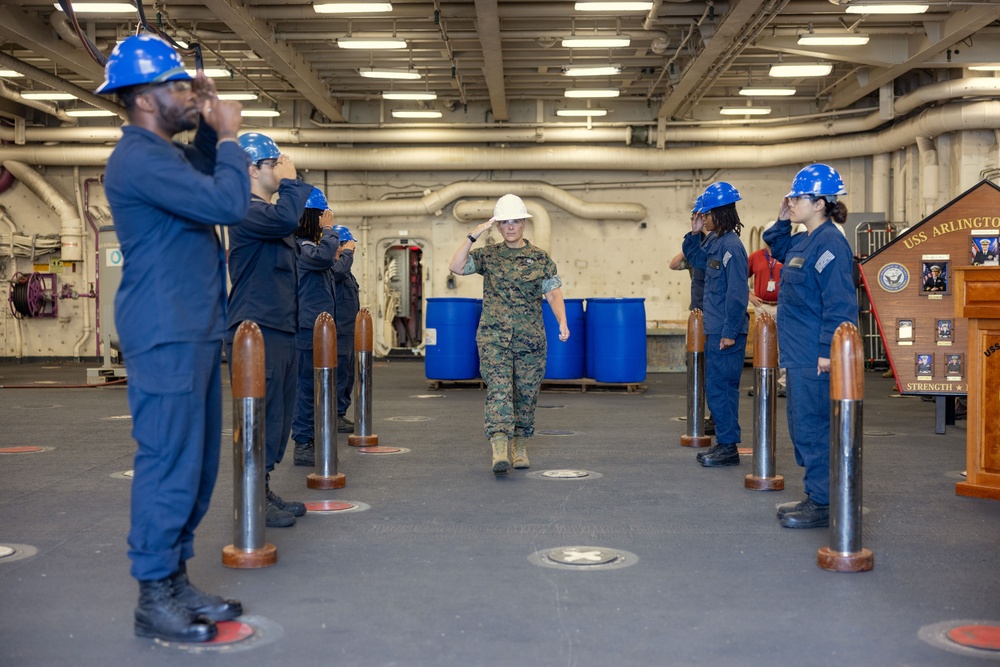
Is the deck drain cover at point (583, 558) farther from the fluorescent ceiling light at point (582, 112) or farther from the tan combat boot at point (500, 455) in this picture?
the fluorescent ceiling light at point (582, 112)

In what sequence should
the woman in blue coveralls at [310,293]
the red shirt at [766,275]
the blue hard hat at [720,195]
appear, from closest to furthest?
1. the woman in blue coveralls at [310,293]
2. the blue hard hat at [720,195]
3. the red shirt at [766,275]

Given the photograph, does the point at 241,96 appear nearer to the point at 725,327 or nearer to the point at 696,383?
the point at 696,383

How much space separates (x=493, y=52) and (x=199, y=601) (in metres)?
12.4

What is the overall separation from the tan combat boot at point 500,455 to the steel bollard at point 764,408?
157 cm

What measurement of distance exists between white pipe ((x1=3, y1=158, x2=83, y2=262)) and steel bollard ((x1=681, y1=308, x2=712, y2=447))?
16.2 metres

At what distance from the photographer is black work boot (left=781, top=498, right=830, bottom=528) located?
16.6ft

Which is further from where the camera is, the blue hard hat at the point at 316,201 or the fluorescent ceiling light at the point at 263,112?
the fluorescent ceiling light at the point at 263,112

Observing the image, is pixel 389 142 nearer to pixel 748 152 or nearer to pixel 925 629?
pixel 748 152

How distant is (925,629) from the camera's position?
347cm

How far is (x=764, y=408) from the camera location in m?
6.27

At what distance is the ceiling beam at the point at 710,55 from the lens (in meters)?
12.2

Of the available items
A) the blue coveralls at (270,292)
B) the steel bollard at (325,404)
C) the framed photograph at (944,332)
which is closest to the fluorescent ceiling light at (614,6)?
the framed photograph at (944,332)

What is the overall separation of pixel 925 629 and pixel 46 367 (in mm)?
18825

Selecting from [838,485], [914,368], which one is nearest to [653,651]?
[838,485]
